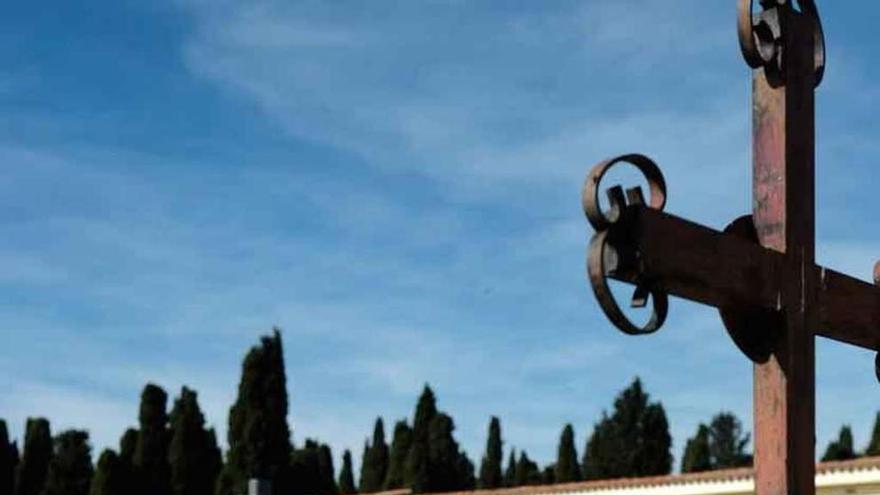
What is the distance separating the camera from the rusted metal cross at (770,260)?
13.3ft

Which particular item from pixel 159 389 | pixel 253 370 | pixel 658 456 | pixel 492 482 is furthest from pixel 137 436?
pixel 658 456

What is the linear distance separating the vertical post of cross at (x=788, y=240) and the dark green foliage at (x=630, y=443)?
148ft

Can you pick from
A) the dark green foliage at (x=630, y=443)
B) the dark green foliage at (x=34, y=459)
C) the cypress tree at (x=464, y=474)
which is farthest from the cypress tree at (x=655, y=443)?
the dark green foliage at (x=34, y=459)

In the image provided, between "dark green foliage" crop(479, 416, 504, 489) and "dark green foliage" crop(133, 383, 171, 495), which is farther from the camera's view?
"dark green foliage" crop(479, 416, 504, 489)

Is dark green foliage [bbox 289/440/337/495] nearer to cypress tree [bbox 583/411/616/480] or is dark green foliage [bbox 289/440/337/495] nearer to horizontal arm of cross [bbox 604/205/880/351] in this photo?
cypress tree [bbox 583/411/616/480]

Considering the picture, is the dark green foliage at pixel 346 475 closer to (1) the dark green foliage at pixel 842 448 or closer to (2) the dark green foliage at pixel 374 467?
(2) the dark green foliage at pixel 374 467

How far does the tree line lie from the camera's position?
140ft

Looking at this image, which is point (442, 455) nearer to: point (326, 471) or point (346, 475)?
point (326, 471)

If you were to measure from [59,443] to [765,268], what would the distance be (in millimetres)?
44441

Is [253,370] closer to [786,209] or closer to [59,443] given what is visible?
[59,443]

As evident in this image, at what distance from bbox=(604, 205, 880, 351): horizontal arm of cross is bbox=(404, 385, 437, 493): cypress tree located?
3990cm

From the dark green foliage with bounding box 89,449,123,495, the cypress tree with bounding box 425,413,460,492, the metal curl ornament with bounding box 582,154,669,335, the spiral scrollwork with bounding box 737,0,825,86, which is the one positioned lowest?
the metal curl ornament with bounding box 582,154,669,335

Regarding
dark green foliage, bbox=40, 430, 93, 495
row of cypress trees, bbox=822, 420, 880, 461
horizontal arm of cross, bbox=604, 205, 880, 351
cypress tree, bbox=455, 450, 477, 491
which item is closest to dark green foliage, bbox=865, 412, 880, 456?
row of cypress trees, bbox=822, 420, 880, 461

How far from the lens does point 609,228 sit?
3977 mm
